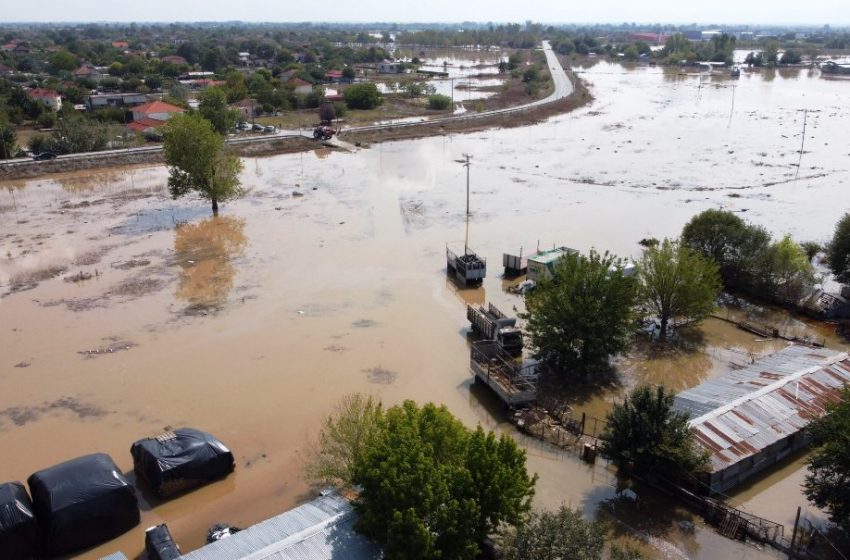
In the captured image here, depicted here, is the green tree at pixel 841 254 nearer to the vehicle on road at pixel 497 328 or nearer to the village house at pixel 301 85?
the vehicle on road at pixel 497 328

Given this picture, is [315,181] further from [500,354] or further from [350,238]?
[500,354]

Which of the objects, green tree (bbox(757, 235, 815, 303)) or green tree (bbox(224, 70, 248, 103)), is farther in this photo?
green tree (bbox(224, 70, 248, 103))

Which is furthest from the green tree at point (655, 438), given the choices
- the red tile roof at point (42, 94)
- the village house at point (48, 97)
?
the red tile roof at point (42, 94)

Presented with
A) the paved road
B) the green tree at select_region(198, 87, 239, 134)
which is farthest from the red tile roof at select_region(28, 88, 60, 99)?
the paved road

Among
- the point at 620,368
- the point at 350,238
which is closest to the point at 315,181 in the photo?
the point at 350,238

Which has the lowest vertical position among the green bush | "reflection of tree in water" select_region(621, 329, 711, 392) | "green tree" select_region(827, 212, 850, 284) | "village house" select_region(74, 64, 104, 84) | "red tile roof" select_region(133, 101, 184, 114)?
"reflection of tree in water" select_region(621, 329, 711, 392)

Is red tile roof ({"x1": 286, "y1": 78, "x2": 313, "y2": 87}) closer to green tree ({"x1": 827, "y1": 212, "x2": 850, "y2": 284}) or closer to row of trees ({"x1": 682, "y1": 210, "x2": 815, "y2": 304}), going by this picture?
row of trees ({"x1": 682, "y1": 210, "x2": 815, "y2": 304})
